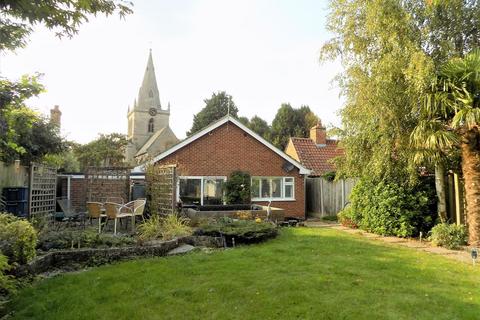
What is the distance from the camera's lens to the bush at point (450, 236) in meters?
9.34

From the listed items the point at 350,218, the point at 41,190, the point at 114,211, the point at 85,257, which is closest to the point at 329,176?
the point at 350,218

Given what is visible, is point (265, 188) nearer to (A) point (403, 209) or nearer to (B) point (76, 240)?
(A) point (403, 209)

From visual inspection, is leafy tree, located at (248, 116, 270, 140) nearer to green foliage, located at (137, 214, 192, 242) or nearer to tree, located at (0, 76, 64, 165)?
tree, located at (0, 76, 64, 165)

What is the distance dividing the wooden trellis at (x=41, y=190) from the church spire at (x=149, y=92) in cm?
4824

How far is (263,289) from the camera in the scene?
5332 mm

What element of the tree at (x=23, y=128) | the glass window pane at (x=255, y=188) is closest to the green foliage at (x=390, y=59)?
the glass window pane at (x=255, y=188)

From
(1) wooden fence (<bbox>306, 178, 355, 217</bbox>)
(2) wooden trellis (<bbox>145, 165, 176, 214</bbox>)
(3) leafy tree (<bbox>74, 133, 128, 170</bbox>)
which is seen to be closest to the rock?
(2) wooden trellis (<bbox>145, 165, 176, 214</bbox>)

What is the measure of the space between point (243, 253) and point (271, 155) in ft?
36.0

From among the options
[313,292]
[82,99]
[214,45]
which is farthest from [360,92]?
[82,99]

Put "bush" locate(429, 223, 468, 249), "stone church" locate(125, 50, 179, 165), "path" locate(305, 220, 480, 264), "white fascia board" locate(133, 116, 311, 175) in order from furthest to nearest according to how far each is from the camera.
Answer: "stone church" locate(125, 50, 179, 165) < "white fascia board" locate(133, 116, 311, 175) < "bush" locate(429, 223, 468, 249) < "path" locate(305, 220, 480, 264)

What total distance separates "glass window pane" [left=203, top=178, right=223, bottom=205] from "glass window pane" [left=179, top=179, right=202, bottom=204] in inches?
11.6

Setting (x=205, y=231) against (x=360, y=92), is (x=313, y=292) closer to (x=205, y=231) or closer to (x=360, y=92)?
(x=205, y=231)

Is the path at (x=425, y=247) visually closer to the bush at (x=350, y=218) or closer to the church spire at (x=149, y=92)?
the bush at (x=350, y=218)

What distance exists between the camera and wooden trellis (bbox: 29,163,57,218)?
397 inches
